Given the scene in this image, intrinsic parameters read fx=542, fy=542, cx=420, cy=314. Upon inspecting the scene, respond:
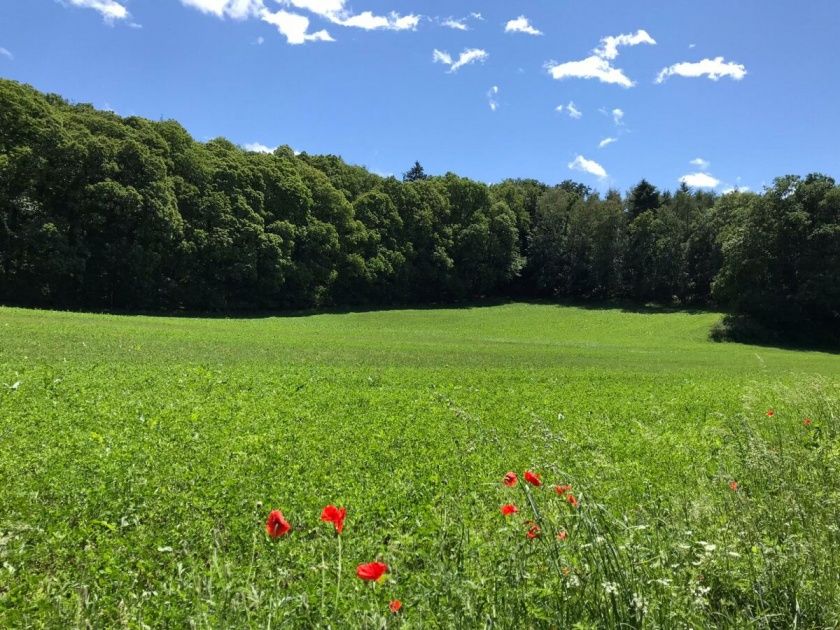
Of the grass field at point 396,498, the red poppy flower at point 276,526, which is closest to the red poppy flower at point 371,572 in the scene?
the grass field at point 396,498

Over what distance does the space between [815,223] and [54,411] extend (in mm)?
49623

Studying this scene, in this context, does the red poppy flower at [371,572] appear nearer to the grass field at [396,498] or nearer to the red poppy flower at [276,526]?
the grass field at [396,498]

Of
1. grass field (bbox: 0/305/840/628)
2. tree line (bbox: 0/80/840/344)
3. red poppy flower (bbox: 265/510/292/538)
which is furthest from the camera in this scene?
tree line (bbox: 0/80/840/344)

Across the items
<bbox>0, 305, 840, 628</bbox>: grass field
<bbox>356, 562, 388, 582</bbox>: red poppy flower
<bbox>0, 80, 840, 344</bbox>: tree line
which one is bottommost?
<bbox>0, 305, 840, 628</bbox>: grass field

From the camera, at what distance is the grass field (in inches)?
118

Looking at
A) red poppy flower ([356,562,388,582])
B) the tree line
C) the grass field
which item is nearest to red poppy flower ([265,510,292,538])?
the grass field

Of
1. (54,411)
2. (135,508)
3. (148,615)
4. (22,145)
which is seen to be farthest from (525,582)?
(22,145)

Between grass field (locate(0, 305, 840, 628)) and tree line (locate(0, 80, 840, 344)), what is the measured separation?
25.5 metres

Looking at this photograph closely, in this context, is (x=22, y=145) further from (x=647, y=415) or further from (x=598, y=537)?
(x=598, y=537)

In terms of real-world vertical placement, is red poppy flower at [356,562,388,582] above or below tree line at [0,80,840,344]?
below

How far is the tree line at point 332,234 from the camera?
3672cm

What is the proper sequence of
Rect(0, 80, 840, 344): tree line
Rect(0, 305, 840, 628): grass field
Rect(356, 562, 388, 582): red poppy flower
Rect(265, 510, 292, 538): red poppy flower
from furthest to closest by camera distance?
1. Rect(0, 80, 840, 344): tree line
2. Rect(0, 305, 840, 628): grass field
3. Rect(265, 510, 292, 538): red poppy flower
4. Rect(356, 562, 388, 582): red poppy flower

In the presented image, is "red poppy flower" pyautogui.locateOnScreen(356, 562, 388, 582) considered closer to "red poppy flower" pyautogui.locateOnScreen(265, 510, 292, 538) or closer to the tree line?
"red poppy flower" pyautogui.locateOnScreen(265, 510, 292, 538)

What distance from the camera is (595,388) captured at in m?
15.4
